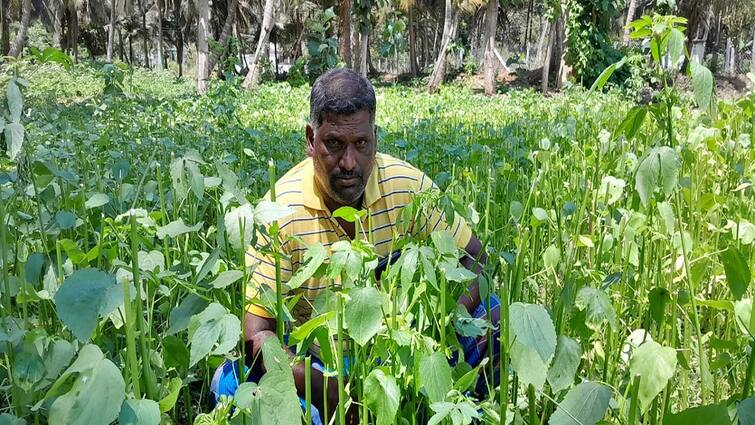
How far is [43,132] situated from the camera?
3.16 metres

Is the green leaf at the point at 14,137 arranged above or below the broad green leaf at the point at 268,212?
above

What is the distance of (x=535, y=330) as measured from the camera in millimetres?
669

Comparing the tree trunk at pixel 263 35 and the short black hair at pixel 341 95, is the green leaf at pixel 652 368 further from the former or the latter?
the tree trunk at pixel 263 35

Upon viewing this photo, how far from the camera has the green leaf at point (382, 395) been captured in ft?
2.64

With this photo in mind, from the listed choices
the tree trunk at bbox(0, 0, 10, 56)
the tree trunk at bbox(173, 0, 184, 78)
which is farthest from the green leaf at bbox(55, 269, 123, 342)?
the tree trunk at bbox(173, 0, 184, 78)

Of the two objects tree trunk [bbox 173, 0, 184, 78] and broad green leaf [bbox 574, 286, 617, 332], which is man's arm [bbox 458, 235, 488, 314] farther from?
tree trunk [bbox 173, 0, 184, 78]

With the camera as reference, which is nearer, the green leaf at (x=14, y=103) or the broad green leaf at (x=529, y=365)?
the broad green leaf at (x=529, y=365)

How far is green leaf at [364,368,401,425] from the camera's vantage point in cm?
81

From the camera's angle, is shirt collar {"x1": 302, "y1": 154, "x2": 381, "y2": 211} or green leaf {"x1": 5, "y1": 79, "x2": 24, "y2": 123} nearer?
green leaf {"x1": 5, "y1": 79, "x2": 24, "y2": 123}

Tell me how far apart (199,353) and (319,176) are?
746mm

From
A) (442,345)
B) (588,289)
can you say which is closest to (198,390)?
(442,345)

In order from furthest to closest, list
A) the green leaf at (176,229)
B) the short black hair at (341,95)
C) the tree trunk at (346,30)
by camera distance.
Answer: the tree trunk at (346,30)
the short black hair at (341,95)
the green leaf at (176,229)

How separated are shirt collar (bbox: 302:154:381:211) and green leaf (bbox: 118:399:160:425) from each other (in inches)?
32.6

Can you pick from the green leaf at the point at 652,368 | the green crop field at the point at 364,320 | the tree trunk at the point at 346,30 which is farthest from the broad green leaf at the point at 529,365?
the tree trunk at the point at 346,30
